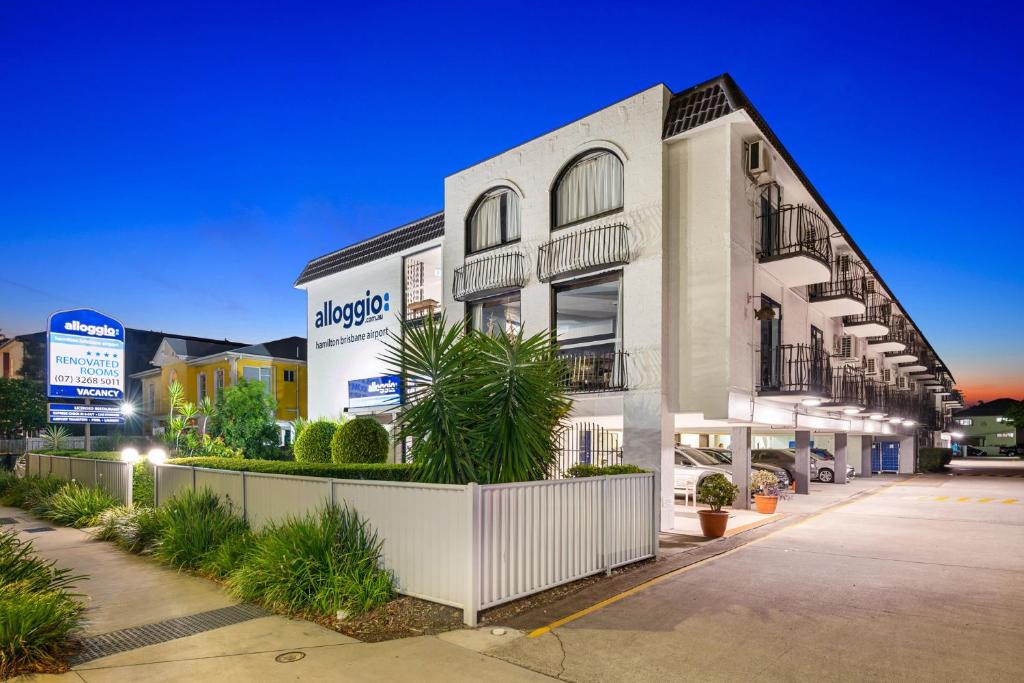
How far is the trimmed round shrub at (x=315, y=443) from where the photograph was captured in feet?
53.0

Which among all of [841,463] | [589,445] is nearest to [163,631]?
[589,445]

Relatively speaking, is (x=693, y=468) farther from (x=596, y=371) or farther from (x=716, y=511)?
(x=716, y=511)

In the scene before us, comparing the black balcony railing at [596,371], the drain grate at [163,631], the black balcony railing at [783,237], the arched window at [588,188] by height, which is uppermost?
the arched window at [588,188]

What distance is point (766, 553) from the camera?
34.1ft

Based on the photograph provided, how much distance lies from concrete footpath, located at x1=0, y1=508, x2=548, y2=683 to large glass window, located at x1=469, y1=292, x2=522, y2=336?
9841 millimetres

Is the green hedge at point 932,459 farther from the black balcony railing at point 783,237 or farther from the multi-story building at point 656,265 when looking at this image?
the black balcony railing at point 783,237

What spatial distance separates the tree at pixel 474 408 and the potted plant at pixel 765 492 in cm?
903

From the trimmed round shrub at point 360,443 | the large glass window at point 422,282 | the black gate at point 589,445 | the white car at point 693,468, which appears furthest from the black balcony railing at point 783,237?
the trimmed round shrub at point 360,443

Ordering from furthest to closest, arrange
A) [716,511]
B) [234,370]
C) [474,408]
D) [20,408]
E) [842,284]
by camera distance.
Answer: [20,408] → [234,370] → [842,284] → [716,511] → [474,408]

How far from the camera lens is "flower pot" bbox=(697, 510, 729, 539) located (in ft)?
38.4

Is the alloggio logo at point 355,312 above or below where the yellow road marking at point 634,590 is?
above

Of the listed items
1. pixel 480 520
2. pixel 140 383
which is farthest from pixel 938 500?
pixel 140 383

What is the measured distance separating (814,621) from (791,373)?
9.84m

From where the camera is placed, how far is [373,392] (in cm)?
2045
